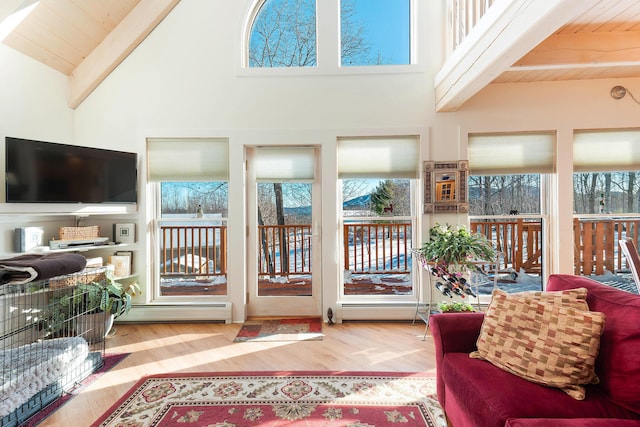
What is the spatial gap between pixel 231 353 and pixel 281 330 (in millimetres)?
605

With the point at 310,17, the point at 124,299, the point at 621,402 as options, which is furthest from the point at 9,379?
the point at 310,17

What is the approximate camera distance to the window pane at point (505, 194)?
11.5 feet

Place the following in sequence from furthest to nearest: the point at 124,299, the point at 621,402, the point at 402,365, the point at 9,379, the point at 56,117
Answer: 1. the point at 56,117
2. the point at 124,299
3. the point at 402,365
4. the point at 9,379
5. the point at 621,402

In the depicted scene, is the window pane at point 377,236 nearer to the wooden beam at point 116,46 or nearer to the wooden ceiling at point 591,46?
the wooden ceiling at point 591,46

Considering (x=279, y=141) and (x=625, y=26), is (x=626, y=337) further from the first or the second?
(x=279, y=141)

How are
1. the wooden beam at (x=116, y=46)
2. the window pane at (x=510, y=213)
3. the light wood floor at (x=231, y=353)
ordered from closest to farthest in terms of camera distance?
the light wood floor at (x=231, y=353), the wooden beam at (x=116, y=46), the window pane at (x=510, y=213)

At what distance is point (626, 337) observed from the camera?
4.51 feet

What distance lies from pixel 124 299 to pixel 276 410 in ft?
6.12

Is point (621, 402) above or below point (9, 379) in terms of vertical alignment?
above

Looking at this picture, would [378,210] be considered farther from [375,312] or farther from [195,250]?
[195,250]

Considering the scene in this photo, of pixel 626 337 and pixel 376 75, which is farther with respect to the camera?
pixel 376 75

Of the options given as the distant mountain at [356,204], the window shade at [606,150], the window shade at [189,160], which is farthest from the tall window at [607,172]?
the window shade at [189,160]

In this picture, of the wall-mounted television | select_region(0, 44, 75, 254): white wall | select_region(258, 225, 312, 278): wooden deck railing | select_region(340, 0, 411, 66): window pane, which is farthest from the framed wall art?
select_region(0, 44, 75, 254): white wall

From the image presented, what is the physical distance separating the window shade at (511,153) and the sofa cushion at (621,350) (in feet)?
6.90
